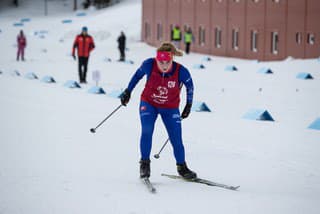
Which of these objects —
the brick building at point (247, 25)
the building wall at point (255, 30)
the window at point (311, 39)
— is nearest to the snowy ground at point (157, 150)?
the window at point (311, 39)

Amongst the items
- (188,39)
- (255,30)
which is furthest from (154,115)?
(188,39)

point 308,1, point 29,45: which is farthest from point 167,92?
point 29,45

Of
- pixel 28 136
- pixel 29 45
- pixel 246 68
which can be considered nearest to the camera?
pixel 28 136

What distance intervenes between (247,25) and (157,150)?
23824 mm

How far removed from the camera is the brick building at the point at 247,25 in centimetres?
2862

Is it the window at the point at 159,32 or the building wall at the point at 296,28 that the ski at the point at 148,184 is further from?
the window at the point at 159,32

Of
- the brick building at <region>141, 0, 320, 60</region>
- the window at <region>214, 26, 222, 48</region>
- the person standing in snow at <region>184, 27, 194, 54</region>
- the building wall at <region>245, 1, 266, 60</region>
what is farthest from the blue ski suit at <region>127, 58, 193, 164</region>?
the window at <region>214, 26, 222, 48</region>

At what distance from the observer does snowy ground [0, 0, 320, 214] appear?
685 cm

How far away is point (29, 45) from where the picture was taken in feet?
142

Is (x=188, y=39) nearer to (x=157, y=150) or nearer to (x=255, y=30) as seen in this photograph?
(x=255, y=30)

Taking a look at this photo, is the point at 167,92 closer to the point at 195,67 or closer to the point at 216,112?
the point at 216,112

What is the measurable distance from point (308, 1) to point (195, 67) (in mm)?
5309

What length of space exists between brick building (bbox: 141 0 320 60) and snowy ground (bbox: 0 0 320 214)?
263 inches

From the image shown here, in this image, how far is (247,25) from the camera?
33000 millimetres
